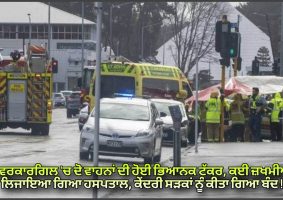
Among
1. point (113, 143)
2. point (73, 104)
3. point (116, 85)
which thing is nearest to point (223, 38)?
point (113, 143)

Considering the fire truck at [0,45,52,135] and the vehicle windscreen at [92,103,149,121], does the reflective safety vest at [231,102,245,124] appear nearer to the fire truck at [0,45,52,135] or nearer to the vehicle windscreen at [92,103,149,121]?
the fire truck at [0,45,52,135]

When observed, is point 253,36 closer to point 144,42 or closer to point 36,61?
point 144,42

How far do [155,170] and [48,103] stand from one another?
1838 centimetres

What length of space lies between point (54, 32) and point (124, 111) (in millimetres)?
78019

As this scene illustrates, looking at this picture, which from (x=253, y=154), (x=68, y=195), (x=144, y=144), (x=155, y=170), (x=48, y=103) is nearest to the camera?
(x=68, y=195)

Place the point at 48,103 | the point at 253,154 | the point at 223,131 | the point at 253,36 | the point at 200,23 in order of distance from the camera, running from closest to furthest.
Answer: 1. the point at 253,154
2. the point at 223,131
3. the point at 48,103
4. the point at 200,23
5. the point at 253,36

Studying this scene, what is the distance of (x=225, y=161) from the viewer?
23.9 m

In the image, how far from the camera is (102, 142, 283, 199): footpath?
16109 millimetres

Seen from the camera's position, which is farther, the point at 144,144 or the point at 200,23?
the point at 200,23

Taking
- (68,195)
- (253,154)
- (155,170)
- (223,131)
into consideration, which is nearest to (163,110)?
(223,131)

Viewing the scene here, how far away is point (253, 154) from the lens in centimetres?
2647

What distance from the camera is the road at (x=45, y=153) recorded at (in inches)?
632

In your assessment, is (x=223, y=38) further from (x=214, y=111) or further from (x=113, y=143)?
(x=113, y=143)

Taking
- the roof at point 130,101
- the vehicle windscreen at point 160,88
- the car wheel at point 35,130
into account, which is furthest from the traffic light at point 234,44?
the car wheel at point 35,130
